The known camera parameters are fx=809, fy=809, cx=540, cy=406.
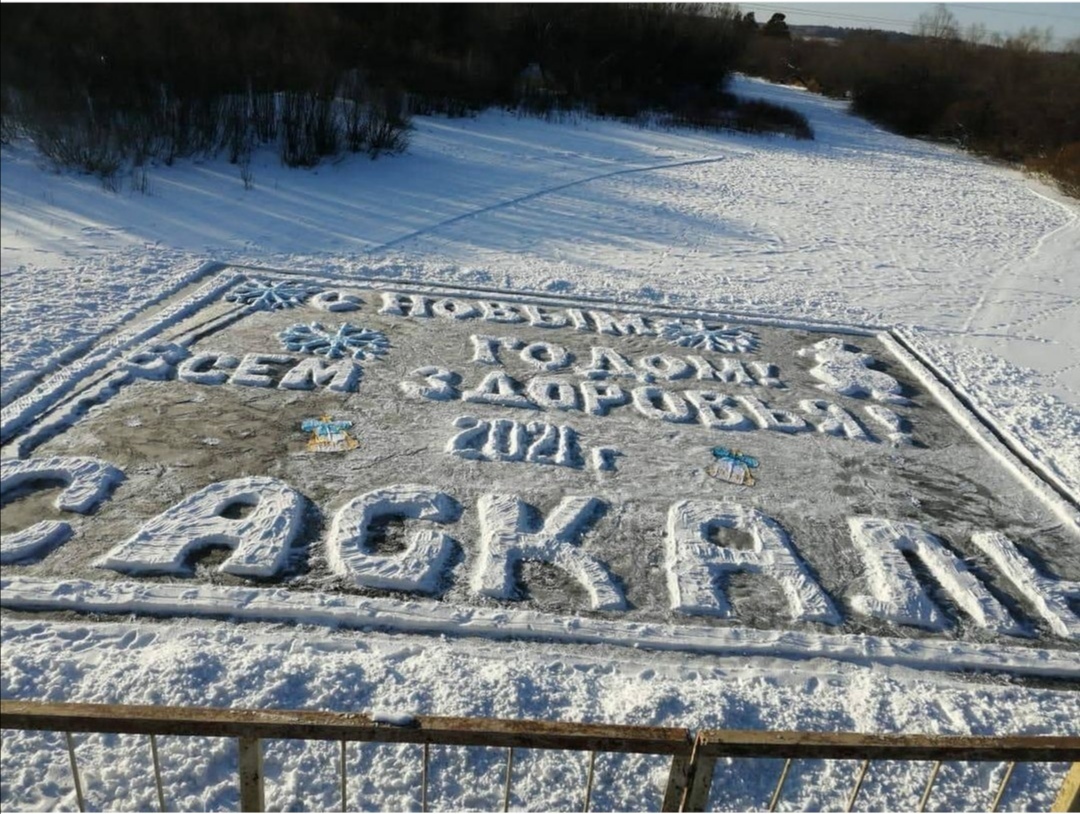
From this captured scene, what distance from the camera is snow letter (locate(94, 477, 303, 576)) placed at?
3092 millimetres

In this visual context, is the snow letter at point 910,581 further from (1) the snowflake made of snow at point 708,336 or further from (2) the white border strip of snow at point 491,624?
(1) the snowflake made of snow at point 708,336

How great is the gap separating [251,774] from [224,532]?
175 centimetres

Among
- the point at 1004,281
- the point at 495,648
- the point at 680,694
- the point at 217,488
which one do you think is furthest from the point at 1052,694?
the point at 1004,281

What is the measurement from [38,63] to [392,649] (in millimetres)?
2157

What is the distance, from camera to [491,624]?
301cm

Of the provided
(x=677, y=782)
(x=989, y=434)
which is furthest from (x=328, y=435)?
(x=989, y=434)

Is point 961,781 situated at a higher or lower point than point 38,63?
lower

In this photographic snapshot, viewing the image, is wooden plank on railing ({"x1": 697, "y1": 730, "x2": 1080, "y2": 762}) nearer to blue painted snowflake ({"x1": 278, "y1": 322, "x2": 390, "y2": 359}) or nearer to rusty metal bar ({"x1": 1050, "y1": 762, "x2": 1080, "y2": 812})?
rusty metal bar ({"x1": 1050, "y1": 762, "x2": 1080, "y2": 812})

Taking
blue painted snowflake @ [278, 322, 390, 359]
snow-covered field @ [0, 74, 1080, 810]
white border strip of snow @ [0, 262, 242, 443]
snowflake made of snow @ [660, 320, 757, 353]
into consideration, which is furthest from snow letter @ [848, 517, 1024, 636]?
→ white border strip of snow @ [0, 262, 242, 443]

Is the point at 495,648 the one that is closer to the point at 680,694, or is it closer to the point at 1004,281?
the point at 680,694

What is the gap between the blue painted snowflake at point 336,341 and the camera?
17.1ft

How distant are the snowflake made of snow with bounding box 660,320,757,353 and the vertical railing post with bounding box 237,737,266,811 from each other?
4.77 metres

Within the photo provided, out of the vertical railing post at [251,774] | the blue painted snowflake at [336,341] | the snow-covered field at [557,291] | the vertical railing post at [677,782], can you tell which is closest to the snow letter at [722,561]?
the snow-covered field at [557,291]

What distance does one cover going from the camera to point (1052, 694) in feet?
9.86
